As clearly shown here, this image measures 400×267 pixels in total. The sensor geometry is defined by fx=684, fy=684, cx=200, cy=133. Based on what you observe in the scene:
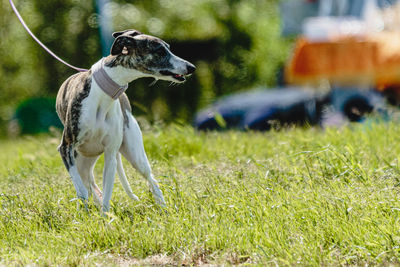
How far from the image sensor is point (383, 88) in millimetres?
9133

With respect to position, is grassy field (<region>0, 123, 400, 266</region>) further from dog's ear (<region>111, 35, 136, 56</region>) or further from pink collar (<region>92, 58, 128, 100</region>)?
dog's ear (<region>111, 35, 136, 56</region>)

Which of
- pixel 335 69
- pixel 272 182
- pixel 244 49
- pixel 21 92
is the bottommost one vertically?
pixel 21 92

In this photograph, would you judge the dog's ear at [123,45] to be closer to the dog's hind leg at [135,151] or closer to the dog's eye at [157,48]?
the dog's eye at [157,48]

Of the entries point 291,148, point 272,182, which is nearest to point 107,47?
point 291,148

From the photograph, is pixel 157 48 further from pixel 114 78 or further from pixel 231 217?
pixel 231 217

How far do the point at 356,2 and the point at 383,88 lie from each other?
1541mm

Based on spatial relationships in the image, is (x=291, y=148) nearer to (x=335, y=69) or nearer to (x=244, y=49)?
(x=335, y=69)

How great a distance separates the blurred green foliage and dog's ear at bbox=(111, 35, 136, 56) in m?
7.79

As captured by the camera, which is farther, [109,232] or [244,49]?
[244,49]

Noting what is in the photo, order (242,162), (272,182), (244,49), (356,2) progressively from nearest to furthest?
1. (272,182)
2. (242,162)
3. (356,2)
4. (244,49)

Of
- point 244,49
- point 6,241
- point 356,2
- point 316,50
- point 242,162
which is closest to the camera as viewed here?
point 6,241

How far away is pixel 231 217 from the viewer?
417 cm

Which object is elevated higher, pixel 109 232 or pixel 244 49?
pixel 109 232

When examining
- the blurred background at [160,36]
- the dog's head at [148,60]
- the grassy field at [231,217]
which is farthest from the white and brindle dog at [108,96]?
the blurred background at [160,36]
